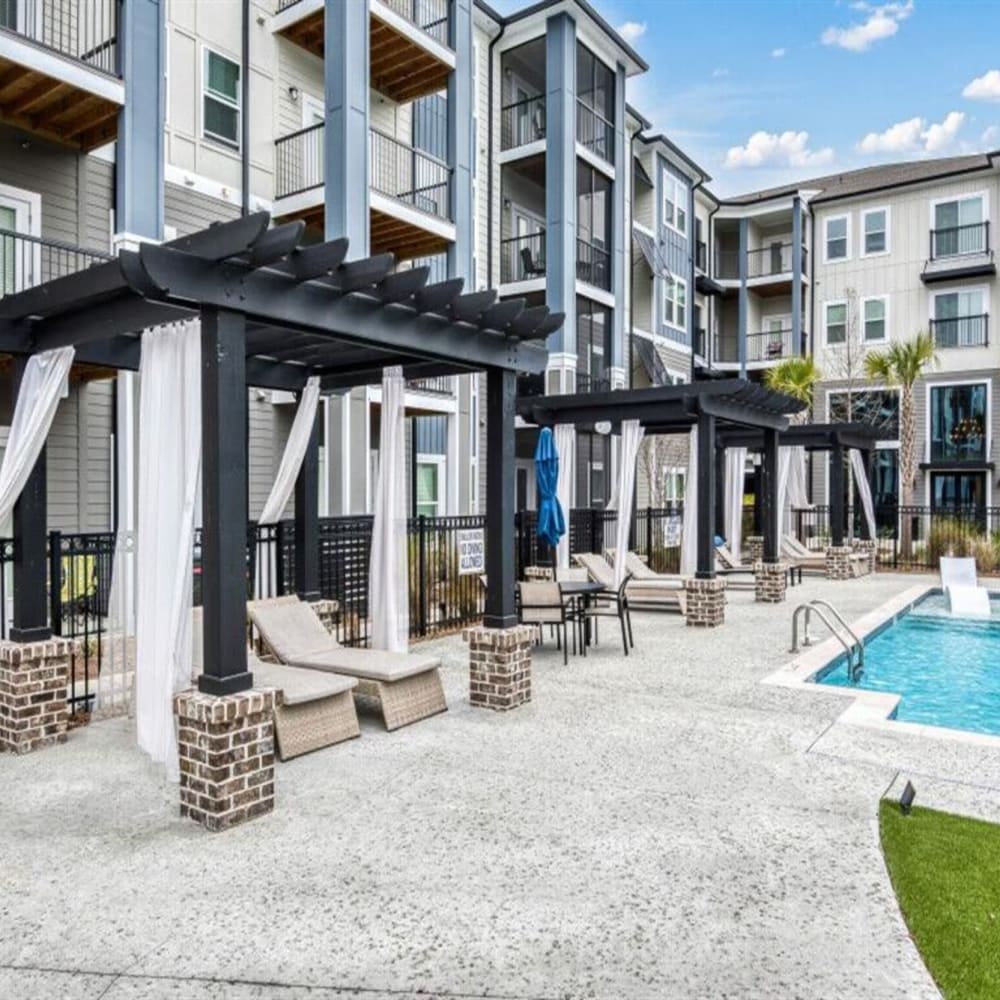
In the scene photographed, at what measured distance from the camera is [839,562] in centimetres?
1809

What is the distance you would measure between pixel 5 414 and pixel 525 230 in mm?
13629

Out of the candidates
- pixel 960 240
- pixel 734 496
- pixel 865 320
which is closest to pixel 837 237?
pixel 865 320

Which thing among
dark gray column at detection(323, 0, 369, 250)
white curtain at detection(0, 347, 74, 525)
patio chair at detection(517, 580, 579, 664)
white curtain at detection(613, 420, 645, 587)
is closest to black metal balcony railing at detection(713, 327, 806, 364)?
white curtain at detection(613, 420, 645, 587)

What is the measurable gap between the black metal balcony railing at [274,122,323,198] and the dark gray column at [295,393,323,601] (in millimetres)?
7275

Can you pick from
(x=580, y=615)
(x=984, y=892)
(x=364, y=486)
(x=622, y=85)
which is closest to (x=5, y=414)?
(x=364, y=486)

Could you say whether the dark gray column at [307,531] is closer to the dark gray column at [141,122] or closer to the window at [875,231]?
the dark gray column at [141,122]

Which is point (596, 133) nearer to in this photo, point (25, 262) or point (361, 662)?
point (25, 262)

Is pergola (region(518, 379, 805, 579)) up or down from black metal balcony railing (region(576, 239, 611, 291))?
down

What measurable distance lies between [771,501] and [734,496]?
93.0 inches

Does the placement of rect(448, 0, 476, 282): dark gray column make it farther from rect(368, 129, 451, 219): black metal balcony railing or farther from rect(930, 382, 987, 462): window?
rect(930, 382, 987, 462): window

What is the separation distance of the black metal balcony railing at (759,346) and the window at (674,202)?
18.6ft

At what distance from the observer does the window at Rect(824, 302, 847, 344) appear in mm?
29516

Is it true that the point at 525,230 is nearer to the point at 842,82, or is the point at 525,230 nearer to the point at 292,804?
the point at 842,82

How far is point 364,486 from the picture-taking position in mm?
14359
